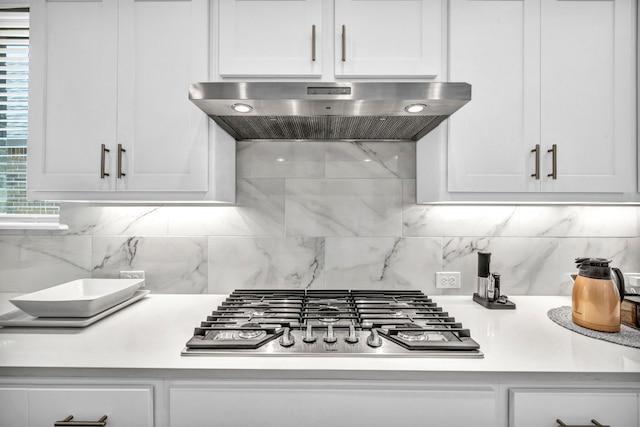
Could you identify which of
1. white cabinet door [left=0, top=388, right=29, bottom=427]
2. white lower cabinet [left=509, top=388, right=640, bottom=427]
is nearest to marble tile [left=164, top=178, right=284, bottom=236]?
white cabinet door [left=0, top=388, right=29, bottom=427]

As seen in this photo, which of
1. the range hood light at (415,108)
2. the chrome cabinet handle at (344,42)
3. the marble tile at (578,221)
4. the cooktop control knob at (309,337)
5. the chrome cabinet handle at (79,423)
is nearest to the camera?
the chrome cabinet handle at (79,423)

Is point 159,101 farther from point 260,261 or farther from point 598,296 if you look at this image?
point 598,296

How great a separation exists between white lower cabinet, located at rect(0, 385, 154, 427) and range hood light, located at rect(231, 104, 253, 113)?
2.88 feet

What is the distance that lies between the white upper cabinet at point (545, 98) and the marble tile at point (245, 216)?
0.80 metres

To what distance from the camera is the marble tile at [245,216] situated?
164cm

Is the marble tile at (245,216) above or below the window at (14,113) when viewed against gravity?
below

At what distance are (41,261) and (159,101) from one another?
1059mm

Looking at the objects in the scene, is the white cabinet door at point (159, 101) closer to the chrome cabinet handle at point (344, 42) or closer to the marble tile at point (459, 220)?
the chrome cabinet handle at point (344, 42)

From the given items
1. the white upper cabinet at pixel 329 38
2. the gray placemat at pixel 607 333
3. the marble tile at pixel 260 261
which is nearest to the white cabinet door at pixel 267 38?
the white upper cabinet at pixel 329 38

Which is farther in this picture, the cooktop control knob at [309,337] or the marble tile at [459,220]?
the marble tile at [459,220]

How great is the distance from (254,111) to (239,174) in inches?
20.1

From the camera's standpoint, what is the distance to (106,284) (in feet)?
5.03

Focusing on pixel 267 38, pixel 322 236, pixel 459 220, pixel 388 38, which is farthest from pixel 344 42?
pixel 459 220

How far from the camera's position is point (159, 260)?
1644 mm
